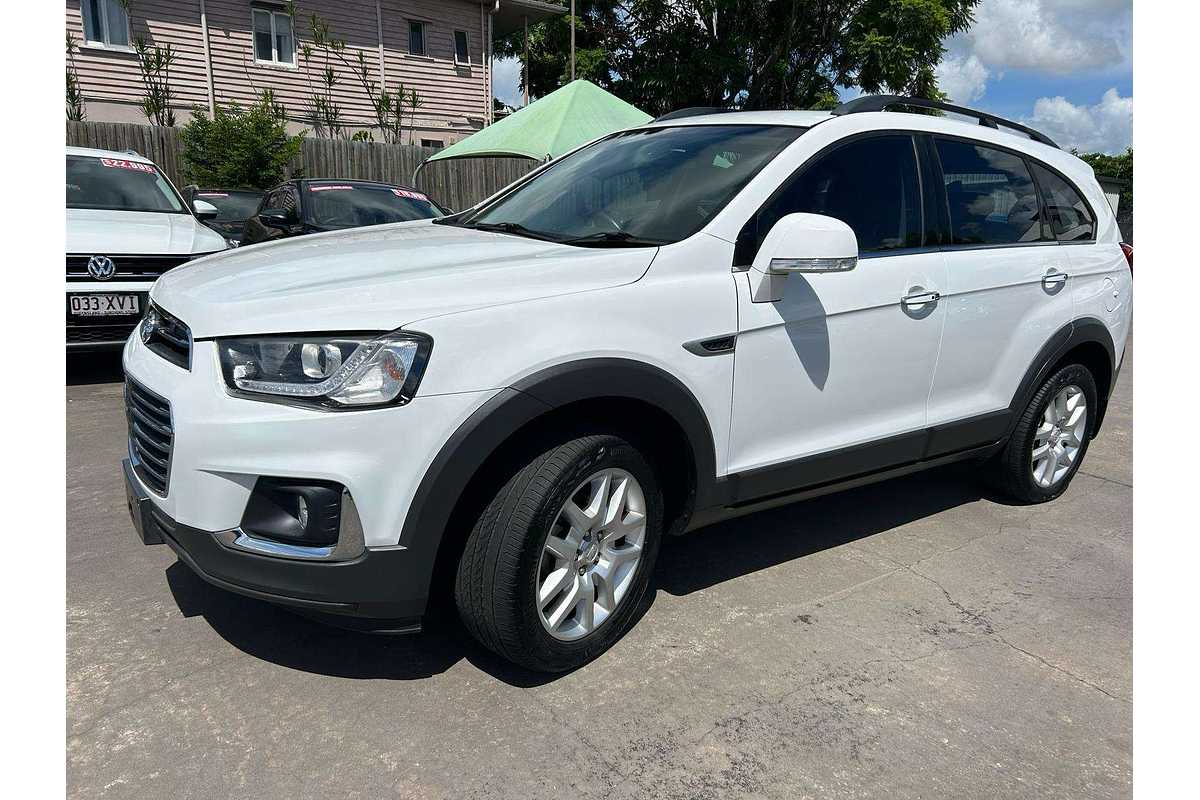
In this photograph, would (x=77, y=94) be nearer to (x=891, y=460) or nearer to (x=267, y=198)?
(x=267, y=198)

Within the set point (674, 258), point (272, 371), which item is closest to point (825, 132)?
point (674, 258)

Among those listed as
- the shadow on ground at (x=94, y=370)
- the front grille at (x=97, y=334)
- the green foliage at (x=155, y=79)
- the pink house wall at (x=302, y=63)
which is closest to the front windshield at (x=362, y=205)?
the shadow on ground at (x=94, y=370)

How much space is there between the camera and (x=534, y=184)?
3887 mm

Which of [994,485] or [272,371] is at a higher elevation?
[272,371]

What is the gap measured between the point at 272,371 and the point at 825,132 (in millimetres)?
2147

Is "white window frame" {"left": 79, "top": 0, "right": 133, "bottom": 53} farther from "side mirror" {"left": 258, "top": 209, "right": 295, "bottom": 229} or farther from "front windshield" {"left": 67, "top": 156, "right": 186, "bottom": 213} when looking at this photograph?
"side mirror" {"left": 258, "top": 209, "right": 295, "bottom": 229}

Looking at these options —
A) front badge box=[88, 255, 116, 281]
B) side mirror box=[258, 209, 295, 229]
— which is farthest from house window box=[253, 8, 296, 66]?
front badge box=[88, 255, 116, 281]

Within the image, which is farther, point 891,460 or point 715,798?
point 891,460

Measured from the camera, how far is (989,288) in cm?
362

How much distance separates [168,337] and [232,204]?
902 centimetres

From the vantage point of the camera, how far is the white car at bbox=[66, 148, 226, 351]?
5707 millimetres

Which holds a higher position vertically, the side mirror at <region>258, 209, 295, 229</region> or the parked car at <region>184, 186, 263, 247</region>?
the parked car at <region>184, 186, 263, 247</region>

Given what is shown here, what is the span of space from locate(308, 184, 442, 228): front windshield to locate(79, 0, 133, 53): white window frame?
1249cm

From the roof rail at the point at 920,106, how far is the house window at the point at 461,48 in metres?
19.7
